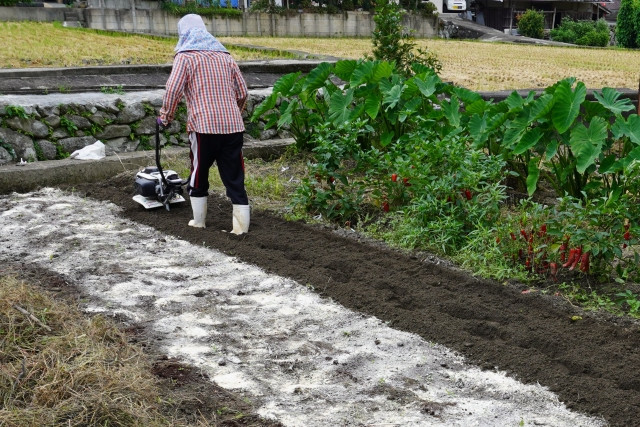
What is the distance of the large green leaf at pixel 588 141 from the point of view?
6.12 m

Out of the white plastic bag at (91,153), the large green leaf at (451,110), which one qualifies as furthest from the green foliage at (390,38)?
the white plastic bag at (91,153)

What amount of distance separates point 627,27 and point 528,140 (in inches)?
1200

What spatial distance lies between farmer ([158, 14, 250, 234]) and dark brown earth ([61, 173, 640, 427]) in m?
0.34

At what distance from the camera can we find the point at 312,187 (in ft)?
23.0

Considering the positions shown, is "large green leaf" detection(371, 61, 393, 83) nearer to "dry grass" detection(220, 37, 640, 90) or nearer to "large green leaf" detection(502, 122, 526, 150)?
"large green leaf" detection(502, 122, 526, 150)

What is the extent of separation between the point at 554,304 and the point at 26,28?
18.4 m

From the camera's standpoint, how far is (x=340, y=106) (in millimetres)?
8461

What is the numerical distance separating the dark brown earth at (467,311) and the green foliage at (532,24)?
34631 millimetres

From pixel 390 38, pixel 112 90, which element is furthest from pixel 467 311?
pixel 112 90

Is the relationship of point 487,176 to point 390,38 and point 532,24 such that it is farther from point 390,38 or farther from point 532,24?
point 532,24

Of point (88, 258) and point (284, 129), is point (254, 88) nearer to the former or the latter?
point (284, 129)

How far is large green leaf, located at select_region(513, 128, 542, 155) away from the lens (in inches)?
258

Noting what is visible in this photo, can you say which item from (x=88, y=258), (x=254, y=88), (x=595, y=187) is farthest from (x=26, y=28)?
(x=595, y=187)

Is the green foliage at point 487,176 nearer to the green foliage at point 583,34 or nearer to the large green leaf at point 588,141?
the large green leaf at point 588,141
